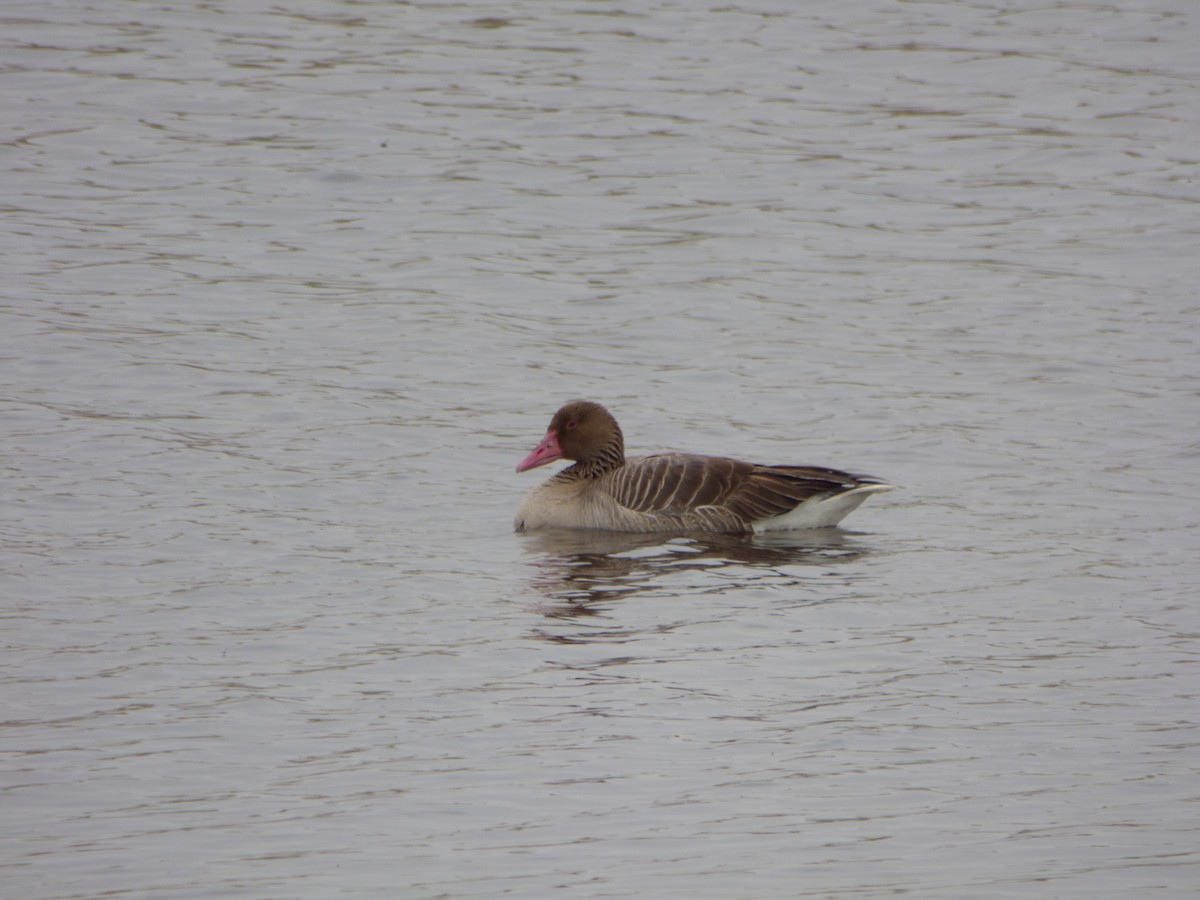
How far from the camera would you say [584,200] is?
68.6 ft

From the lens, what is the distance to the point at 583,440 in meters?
13.6

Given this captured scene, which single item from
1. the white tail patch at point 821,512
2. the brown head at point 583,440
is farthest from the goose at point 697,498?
the brown head at point 583,440

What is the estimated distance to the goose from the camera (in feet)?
42.0

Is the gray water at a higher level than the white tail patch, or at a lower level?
higher

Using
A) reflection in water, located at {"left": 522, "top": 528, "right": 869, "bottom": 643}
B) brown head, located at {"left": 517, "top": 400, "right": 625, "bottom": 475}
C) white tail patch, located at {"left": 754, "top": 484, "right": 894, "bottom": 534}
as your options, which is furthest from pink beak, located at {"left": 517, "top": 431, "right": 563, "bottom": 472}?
white tail patch, located at {"left": 754, "top": 484, "right": 894, "bottom": 534}

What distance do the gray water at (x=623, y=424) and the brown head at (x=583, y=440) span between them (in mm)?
491

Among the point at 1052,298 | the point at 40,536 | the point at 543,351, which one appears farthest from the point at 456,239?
the point at 40,536

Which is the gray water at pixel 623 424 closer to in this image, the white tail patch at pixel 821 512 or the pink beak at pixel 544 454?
the white tail patch at pixel 821 512

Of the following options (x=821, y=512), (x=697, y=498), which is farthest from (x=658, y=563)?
(x=821, y=512)

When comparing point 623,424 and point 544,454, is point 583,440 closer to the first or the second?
point 544,454

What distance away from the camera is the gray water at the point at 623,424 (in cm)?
736

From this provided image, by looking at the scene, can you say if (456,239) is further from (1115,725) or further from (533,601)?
(1115,725)

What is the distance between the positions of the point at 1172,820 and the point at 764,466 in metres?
6.11

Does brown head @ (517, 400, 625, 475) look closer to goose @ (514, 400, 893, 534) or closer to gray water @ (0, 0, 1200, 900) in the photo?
goose @ (514, 400, 893, 534)
